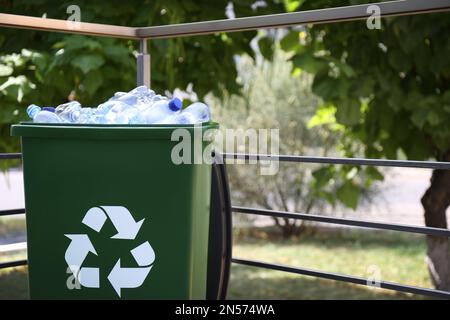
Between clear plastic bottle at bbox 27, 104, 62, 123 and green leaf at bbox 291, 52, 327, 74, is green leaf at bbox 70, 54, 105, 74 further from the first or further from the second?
clear plastic bottle at bbox 27, 104, 62, 123

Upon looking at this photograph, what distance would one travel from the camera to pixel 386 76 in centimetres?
532

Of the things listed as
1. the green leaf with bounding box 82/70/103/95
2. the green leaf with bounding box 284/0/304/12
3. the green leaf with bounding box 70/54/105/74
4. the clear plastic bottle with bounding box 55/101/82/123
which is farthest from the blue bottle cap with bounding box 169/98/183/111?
the green leaf with bounding box 284/0/304/12

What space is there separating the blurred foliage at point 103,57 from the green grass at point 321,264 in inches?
108

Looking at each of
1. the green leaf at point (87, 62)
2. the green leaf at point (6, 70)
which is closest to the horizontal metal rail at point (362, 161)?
the green leaf at point (87, 62)

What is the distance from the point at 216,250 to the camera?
8.14 ft

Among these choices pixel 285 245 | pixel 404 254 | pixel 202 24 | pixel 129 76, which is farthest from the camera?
pixel 285 245

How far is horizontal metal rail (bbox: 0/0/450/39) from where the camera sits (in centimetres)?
215

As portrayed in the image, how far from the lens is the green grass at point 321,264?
7578 mm

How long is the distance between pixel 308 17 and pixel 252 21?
0.83 ft

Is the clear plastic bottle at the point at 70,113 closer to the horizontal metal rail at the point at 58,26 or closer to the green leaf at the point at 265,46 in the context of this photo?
the horizontal metal rail at the point at 58,26
